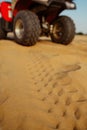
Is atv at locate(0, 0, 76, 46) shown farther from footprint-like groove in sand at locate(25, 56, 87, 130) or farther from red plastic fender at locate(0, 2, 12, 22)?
footprint-like groove in sand at locate(25, 56, 87, 130)

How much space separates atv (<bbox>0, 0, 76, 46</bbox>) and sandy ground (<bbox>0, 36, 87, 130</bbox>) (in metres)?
1.79

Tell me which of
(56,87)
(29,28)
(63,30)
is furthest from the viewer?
(63,30)

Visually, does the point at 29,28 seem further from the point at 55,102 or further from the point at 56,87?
the point at 55,102

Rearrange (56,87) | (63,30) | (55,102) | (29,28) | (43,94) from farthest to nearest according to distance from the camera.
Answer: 1. (63,30)
2. (29,28)
3. (56,87)
4. (43,94)
5. (55,102)

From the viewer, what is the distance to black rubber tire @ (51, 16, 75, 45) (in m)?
8.71

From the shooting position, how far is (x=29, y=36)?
7.46 m

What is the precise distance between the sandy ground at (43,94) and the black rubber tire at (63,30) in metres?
→ 2.88

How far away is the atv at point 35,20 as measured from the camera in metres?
7.54

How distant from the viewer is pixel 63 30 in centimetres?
884

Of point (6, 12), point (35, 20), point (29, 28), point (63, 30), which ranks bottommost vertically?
point (63, 30)

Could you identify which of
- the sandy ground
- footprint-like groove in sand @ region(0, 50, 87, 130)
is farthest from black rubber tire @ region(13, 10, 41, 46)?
footprint-like groove in sand @ region(0, 50, 87, 130)

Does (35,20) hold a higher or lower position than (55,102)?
higher

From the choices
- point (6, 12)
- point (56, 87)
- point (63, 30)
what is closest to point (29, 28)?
point (63, 30)

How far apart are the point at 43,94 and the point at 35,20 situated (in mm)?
4062
